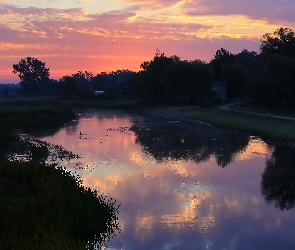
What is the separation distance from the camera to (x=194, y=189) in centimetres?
2455

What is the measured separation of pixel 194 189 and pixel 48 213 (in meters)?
10.6

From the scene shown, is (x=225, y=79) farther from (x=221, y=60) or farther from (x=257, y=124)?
(x=257, y=124)

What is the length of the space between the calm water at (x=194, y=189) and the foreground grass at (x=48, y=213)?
110 cm

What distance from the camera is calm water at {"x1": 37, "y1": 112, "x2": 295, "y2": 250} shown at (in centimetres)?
1680

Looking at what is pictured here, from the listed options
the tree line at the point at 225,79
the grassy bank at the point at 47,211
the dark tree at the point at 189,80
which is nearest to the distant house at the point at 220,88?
the tree line at the point at 225,79

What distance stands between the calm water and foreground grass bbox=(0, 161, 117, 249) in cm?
110

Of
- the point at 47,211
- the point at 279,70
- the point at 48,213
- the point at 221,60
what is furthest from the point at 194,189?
the point at 221,60

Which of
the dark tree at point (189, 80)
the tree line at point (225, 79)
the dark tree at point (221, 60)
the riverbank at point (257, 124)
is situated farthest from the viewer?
the dark tree at point (221, 60)

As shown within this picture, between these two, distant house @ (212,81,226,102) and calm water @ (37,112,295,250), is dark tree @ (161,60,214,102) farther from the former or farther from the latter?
calm water @ (37,112,295,250)

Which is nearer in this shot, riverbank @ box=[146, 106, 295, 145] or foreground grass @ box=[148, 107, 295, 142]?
riverbank @ box=[146, 106, 295, 145]

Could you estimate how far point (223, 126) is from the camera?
203 feet

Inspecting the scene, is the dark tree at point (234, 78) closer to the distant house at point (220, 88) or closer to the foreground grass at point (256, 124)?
the distant house at point (220, 88)

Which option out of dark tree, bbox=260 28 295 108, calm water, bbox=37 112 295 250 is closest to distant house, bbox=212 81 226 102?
dark tree, bbox=260 28 295 108

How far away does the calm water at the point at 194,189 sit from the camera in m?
16.8
